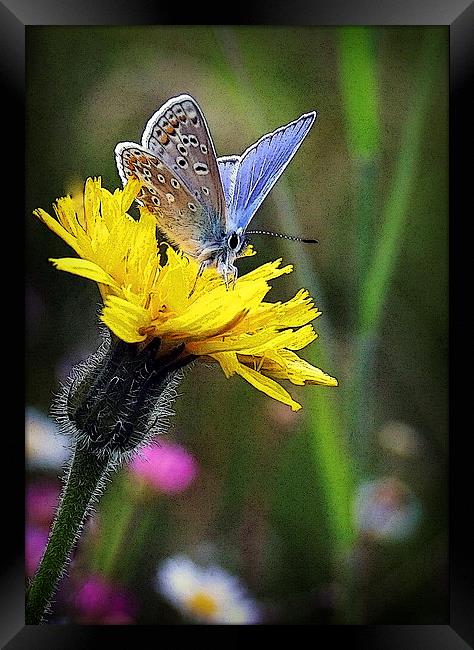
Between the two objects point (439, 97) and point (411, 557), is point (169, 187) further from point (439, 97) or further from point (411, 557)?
point (411, 557)

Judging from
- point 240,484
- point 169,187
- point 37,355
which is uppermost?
point 169,187

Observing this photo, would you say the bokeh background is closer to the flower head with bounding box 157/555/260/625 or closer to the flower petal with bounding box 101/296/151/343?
the flower head with bounding box 157/555/260/625

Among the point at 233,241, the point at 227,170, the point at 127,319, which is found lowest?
the point at 127,319

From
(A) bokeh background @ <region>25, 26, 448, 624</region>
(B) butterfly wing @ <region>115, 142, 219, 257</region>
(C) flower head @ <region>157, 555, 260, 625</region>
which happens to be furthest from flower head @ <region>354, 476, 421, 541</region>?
(B) butterfly wing @ <region>115, 142, 219, 257</region>

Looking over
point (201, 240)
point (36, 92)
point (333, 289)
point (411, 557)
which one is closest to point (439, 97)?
point (333, 289)

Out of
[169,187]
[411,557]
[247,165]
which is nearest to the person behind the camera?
[169,187]

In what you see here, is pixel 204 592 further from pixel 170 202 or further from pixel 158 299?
pixel 170 202
